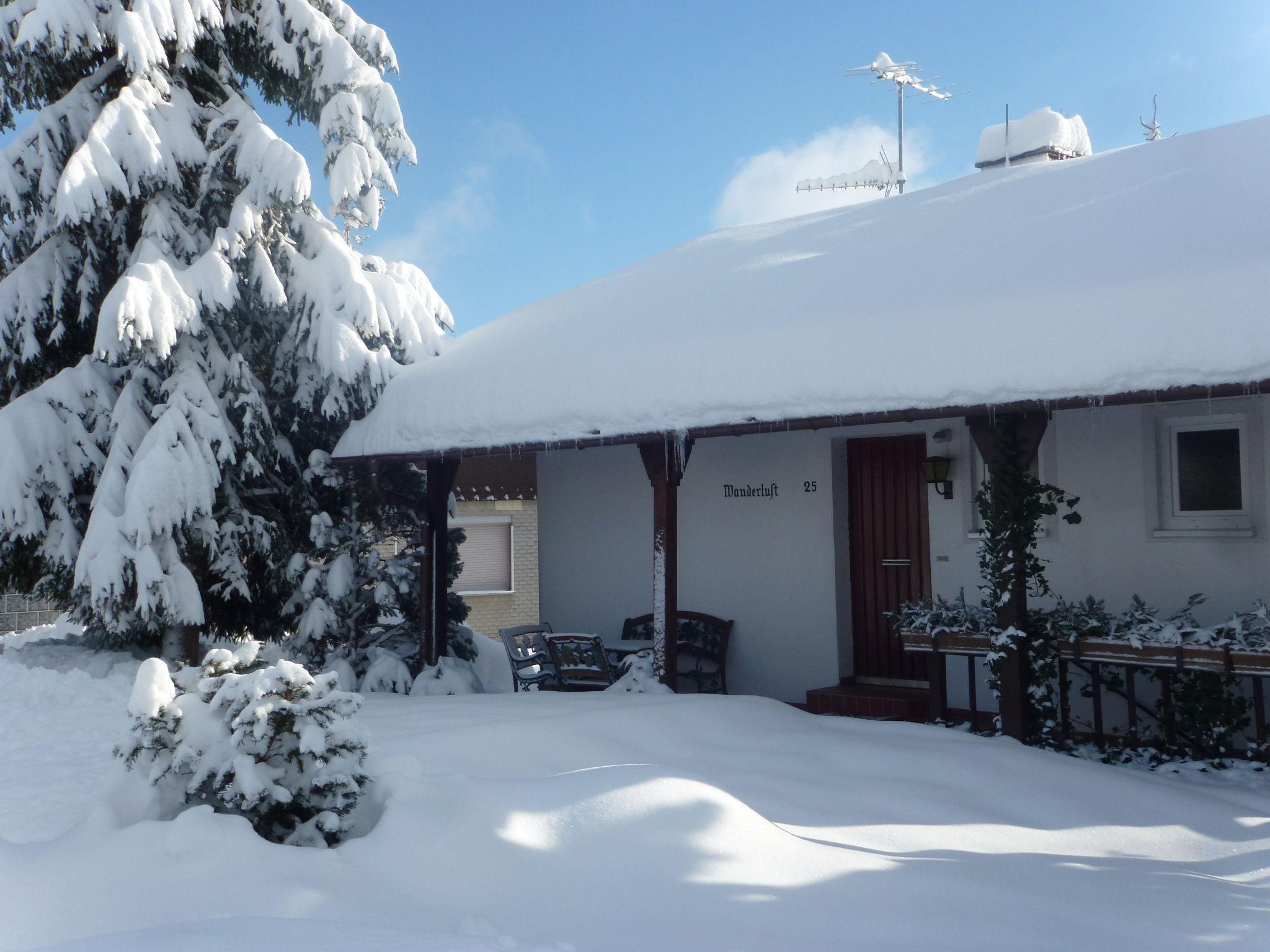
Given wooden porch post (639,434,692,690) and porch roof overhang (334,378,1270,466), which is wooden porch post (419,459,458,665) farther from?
wooden porch post (639,434,692,690)

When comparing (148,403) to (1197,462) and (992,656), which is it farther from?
(1197,462)

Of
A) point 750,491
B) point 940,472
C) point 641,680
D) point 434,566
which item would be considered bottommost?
point 641,680

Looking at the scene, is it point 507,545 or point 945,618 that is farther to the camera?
point 507,545

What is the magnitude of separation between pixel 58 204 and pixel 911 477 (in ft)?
25.2

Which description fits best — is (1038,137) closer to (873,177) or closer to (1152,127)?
(1152,127)

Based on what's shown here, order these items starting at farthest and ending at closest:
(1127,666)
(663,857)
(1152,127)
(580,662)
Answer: (1152,127)
(580,662)
(1127,666)
(663,857)

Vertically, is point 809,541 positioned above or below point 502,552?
above

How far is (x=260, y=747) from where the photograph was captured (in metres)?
4.30

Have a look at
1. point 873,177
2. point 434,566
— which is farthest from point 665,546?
point 873,177

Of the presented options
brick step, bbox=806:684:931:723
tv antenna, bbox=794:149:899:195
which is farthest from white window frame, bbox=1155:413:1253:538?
tv antenna, bbox=794:149:899:195

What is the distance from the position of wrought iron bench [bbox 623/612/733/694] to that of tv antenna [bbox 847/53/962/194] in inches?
295

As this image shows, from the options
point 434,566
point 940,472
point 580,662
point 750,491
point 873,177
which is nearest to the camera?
point 940,472

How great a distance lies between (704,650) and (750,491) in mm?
1548

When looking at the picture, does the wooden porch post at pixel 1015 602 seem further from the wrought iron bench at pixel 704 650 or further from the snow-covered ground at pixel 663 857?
the wrought iron bench at pixel 704 650
